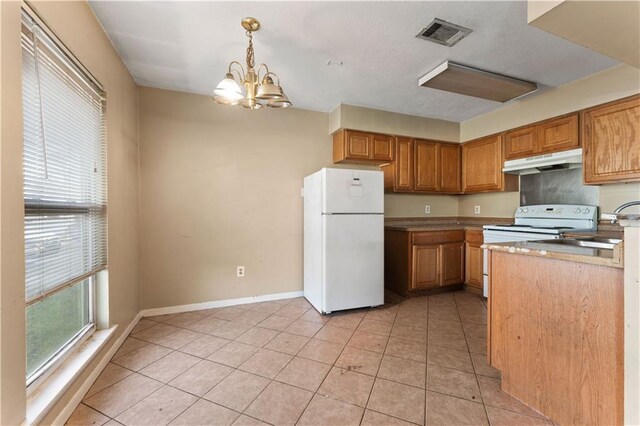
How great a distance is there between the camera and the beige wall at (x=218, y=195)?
2.70 metres

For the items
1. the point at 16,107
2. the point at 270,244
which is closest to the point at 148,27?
the point at 16,107

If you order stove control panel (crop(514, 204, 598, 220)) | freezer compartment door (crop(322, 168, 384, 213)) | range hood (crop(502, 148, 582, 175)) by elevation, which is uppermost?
range hood (crop(502, 148, 582, 175))

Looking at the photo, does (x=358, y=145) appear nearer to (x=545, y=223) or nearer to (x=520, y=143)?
(x=520, y=143)

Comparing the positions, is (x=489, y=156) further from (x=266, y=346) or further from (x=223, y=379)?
(x=223, y=379)

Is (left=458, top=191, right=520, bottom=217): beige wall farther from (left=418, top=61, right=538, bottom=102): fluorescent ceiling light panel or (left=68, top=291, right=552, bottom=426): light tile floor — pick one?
(left=68, top=291, right=552, bottom=426): light tile floor

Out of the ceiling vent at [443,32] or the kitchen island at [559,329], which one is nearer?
the kitchen island at [559,329]

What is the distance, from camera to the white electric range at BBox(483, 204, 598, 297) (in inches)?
100

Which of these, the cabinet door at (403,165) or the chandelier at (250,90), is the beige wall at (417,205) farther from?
the chandelier at (250,90)

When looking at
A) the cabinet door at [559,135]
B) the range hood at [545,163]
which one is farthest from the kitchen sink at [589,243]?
the cabinet door at [559,135]

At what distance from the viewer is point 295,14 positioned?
1705mm

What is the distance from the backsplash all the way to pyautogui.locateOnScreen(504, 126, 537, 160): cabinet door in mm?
337

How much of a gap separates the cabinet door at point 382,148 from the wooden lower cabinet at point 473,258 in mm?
1442

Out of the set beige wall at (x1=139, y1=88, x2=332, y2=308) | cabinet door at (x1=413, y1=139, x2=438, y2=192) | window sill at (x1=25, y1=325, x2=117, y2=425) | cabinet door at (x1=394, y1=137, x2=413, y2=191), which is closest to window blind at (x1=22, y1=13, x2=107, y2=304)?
window sill at (x1=25, y1=325, x2=117, y2=425)

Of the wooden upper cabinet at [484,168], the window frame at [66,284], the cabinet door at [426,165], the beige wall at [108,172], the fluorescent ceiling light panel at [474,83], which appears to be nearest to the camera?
the beige wall at [108,172]
